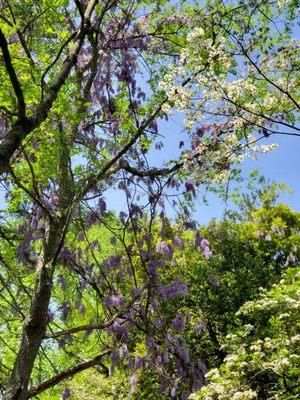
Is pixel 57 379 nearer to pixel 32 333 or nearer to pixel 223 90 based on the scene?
pixel 32 333

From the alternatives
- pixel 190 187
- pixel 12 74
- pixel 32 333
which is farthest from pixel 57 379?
pixel 12 74

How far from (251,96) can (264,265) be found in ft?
29.8

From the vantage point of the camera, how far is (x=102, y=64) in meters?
Result: 8.64

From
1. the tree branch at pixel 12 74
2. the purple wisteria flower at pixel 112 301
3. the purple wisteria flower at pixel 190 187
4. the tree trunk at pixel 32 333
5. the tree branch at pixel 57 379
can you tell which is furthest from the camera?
the purple wisteria flower at pixel 190 187

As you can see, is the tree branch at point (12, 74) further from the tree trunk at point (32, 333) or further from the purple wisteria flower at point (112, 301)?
the purple wisteria flower at point (112, 301)

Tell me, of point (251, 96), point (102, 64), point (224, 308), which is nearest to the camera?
point (251, 96)

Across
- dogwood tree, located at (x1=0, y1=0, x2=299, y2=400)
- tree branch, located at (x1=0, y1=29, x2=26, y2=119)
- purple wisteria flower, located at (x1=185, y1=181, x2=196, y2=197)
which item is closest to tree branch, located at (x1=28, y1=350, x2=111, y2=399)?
dogwood tree, located at (x1=0, y1=0, x2=299, y2=400)

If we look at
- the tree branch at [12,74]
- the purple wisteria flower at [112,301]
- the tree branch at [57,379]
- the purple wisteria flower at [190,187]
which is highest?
the purple wisteria flower at [190,187]

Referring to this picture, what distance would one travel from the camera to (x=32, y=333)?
212 inches

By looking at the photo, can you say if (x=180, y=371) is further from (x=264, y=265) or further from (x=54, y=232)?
(x=264, y=265)

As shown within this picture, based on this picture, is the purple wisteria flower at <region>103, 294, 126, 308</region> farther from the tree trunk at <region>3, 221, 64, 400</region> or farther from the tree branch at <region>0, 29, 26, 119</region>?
the tree branch at <region>0, 29, 26, 119</region>

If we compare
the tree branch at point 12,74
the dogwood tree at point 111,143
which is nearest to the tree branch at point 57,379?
the dogwood tree at point 111,143

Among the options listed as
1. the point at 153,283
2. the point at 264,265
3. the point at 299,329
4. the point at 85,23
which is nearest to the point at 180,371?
the point at 153,283

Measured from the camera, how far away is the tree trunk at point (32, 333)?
4969 mm
